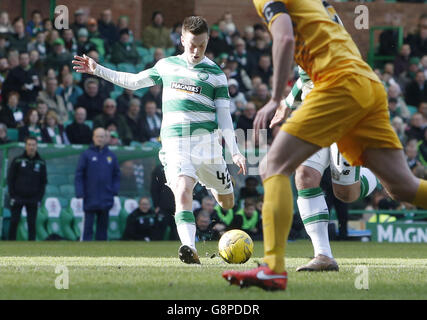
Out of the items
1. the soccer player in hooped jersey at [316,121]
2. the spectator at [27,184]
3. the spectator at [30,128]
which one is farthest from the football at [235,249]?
the spectator at [30,128]

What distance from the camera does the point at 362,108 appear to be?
6152mm

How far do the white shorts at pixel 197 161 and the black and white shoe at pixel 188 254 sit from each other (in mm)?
863

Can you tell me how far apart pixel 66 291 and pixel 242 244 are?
3.46 metres

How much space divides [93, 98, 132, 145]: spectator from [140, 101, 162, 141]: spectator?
0.33 meters

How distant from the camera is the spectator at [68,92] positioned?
18.7 meters

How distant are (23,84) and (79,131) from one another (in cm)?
162

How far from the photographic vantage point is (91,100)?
60.6 ft

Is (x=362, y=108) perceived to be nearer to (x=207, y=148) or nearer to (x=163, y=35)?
(x=207, y=148)

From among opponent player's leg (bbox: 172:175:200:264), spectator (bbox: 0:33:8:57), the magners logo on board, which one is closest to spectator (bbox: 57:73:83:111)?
spectator (bbox: 0:33:8:57)

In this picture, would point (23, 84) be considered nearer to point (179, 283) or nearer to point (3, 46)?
point (3, 46)

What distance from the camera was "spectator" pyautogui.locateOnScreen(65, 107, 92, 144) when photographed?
17594mm

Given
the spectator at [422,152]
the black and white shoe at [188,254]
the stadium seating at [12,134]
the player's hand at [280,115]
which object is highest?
the stadium seating at [12,134]

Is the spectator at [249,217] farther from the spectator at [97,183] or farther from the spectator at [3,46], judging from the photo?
the spectator at [3,46]

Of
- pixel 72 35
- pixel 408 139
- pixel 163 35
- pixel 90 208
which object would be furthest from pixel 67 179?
pixel 408 139
